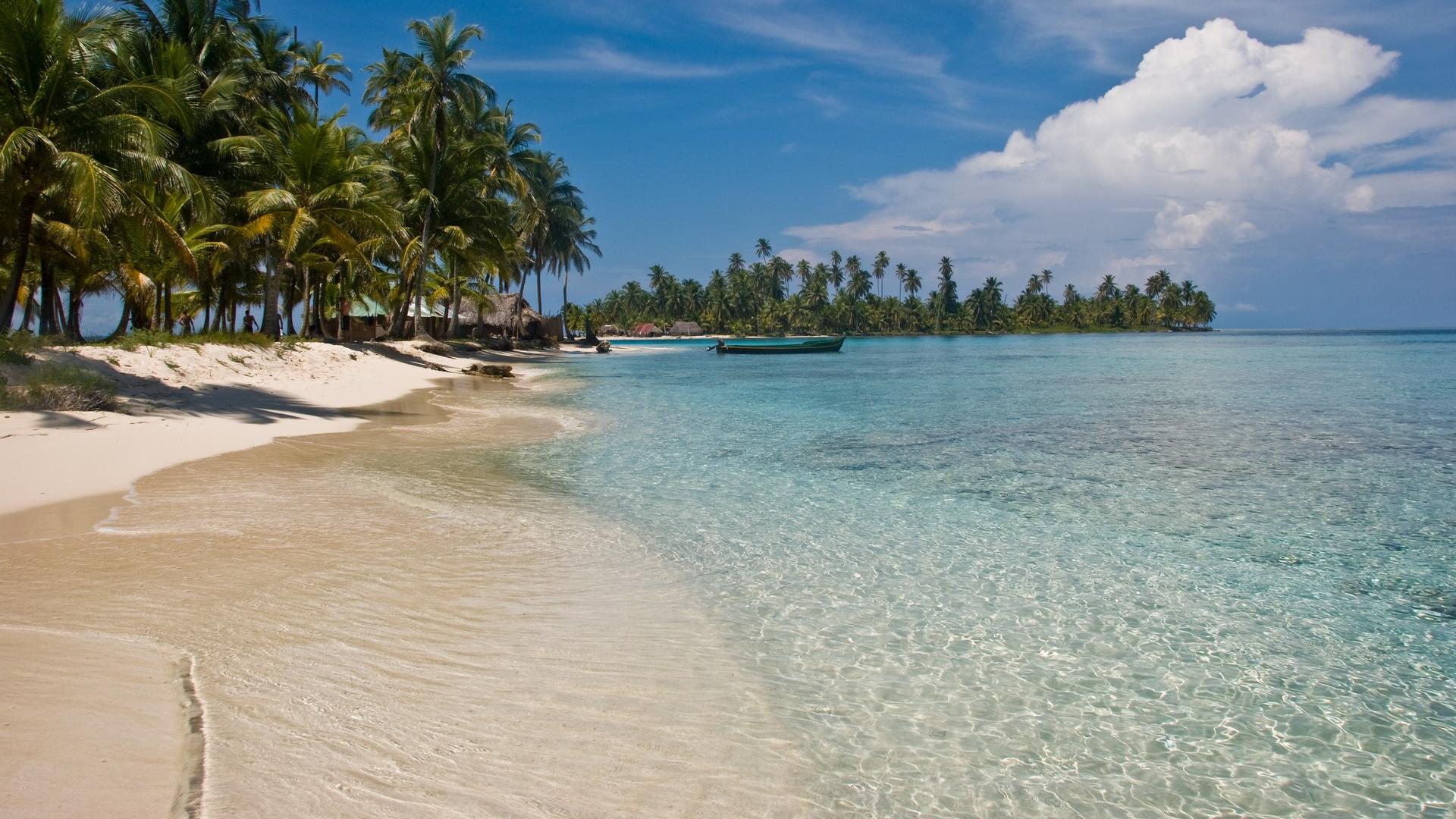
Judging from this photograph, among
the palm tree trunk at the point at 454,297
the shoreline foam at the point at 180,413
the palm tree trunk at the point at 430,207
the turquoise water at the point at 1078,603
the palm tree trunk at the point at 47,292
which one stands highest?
the palm tree trunk at the point at 430,207

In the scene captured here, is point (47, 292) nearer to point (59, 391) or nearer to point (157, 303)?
point (59, 391)

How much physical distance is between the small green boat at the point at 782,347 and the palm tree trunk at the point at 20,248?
131 ft

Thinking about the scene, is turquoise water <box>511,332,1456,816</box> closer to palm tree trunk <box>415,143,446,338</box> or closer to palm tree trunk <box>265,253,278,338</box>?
palm tree trunk <box>265,253,278,338</box>

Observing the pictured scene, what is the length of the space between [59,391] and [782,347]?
44390mm

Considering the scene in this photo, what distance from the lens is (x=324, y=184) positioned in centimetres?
2436

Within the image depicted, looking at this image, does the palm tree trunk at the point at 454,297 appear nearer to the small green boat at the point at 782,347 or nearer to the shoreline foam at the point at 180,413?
the shoreline foam at the point at 180,413

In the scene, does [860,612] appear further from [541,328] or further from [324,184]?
[541,328]

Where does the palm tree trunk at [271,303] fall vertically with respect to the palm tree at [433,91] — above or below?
below

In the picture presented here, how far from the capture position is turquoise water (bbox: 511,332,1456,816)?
332cm

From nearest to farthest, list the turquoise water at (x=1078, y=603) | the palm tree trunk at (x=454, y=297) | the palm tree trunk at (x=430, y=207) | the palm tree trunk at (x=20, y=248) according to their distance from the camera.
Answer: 1. the turquoise water at (x=1078, y=603)
2. the palm tree trunk at (x=20, y=248)
3. the palm tree trunk at (x=430, y=207)
4. the palm tree trunk at (x=454, y=297)

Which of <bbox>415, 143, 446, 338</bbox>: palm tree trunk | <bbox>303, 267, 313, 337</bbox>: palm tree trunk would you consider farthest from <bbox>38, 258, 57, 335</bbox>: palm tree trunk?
<bbox>415, 143, 446, 338</bbox>: palm tree trunk

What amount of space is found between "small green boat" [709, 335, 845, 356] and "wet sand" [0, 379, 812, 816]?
4500 centimetres

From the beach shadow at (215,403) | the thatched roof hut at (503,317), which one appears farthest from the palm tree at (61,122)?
the thatched roof hut at (503,317)

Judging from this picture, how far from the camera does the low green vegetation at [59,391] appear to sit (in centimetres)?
999
